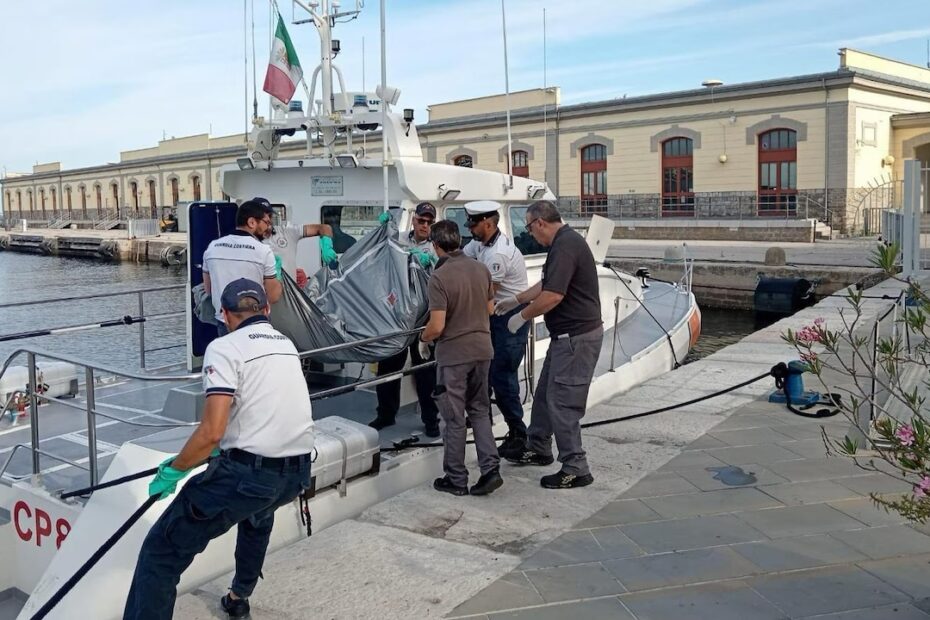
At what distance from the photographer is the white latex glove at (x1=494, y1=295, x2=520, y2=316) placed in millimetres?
5836

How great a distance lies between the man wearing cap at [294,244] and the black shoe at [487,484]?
7.98 feet

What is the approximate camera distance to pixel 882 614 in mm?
3777

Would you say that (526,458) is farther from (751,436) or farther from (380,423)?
(751,436)

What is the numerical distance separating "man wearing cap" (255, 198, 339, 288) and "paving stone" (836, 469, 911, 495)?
4139 mm

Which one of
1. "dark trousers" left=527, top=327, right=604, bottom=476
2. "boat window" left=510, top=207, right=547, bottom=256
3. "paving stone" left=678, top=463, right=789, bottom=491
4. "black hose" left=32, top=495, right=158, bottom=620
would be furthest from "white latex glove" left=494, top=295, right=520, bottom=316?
"boat window" left=510, top=207, right=547, bottom=256

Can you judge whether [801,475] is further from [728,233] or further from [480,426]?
[728,233]

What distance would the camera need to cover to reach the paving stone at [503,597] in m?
3.89

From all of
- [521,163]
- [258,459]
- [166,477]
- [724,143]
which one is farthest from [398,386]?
[521,163]

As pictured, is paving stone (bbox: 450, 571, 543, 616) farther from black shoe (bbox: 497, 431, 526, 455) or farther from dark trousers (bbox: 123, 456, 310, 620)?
black shoe (bbox: 497, 431, 526, 455)

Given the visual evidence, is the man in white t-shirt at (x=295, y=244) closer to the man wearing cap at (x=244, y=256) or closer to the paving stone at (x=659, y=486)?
the man wearing cap at (x=244, y=256)

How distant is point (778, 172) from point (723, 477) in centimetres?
3118

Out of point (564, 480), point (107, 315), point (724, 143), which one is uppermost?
point (724, 143)

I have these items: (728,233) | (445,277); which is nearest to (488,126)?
(728,233)

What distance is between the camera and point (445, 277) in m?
5.22
